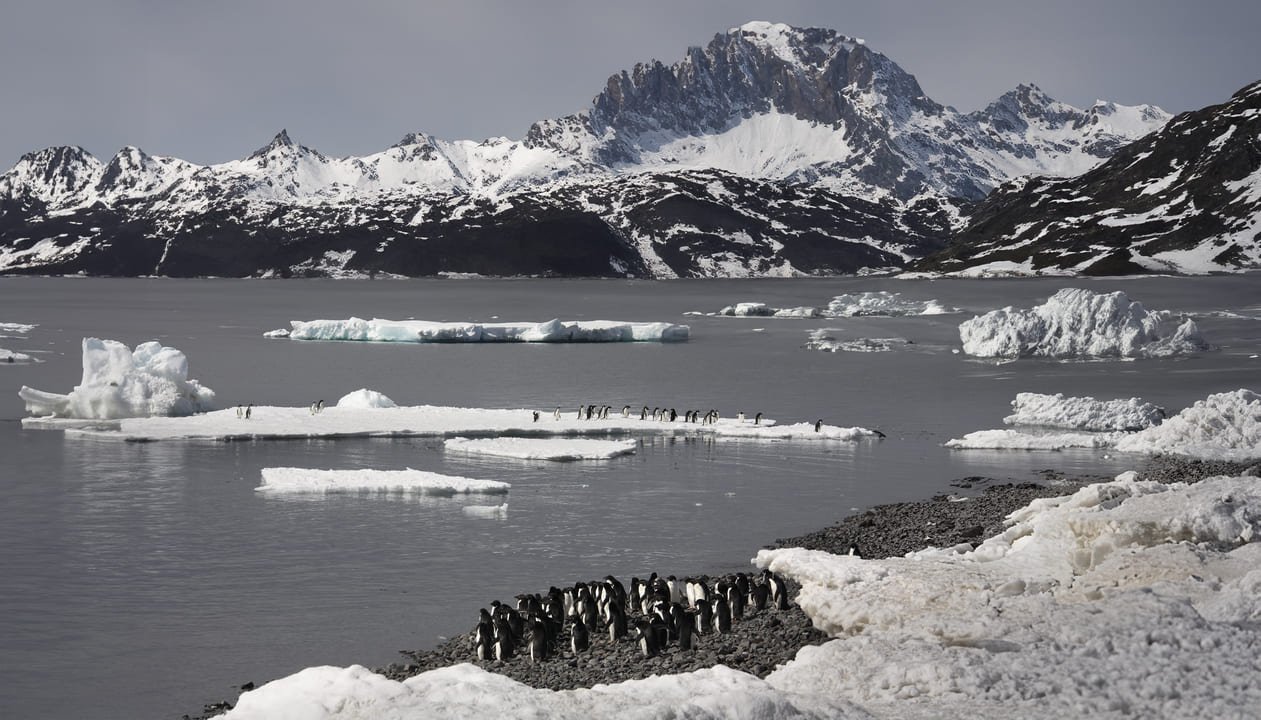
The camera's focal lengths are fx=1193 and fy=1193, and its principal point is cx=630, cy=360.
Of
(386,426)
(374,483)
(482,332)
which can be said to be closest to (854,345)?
(482,332)

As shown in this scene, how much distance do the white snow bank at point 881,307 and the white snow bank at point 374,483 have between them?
93.3 m

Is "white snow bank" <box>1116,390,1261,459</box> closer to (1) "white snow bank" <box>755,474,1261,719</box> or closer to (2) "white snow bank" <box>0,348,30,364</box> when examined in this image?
(1) "white snow bank" <box>755,474,1261,719</box>

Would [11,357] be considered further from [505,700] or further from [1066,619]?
[1066,619]

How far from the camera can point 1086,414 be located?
44406 millimetres

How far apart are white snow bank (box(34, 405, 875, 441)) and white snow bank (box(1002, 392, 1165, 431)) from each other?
6.86m

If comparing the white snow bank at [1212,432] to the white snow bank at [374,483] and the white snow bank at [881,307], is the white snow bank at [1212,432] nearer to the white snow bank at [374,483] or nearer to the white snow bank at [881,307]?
the white snow bank at [374,483]

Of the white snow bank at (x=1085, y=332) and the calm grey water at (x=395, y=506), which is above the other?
the white snow bank at (x=1085, y=332)

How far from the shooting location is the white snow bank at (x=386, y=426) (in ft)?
138

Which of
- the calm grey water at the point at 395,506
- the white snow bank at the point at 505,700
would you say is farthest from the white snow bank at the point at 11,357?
the white snow bank at the point at 505,700

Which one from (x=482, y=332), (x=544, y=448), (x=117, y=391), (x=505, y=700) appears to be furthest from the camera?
(x=482, y=332)

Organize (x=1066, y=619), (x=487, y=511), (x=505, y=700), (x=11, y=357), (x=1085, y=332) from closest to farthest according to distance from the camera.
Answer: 1. (x=505, y=700)
2. (x=1066, y=619)
3. (x=487, y=511)
4. (x=11, y=357)
5. (x=1085, y=332)

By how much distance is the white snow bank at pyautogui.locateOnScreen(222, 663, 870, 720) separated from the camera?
10867 millimetres

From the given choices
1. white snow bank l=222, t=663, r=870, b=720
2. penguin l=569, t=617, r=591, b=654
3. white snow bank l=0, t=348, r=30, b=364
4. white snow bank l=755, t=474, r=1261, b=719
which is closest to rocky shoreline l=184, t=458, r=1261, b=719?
penguin l=569, t=617, r=591, b=654

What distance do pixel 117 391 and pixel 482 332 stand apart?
155 feet
